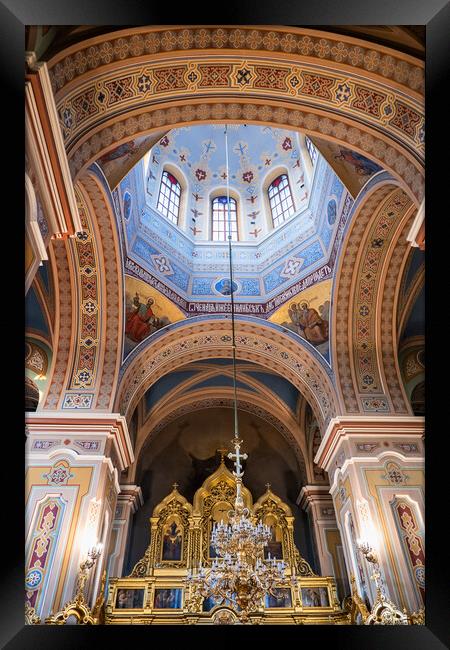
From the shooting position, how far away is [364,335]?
11.5 metres

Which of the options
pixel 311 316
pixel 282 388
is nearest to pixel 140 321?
pixel 311 316

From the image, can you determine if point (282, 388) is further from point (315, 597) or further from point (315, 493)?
point (315, 597)

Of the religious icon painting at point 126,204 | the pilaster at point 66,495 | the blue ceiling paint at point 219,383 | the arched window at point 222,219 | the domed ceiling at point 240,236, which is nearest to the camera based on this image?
the pilaster at point 66,495

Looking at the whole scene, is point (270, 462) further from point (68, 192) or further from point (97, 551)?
point (68, 192)

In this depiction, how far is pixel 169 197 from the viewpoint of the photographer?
47.0 feet

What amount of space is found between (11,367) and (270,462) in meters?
14.6

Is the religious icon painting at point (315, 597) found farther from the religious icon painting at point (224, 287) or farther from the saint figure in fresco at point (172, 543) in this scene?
the religious icon painting at point (224, 287)

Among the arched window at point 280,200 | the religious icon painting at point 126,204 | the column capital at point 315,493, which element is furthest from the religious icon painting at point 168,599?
the arched window at point 280,200

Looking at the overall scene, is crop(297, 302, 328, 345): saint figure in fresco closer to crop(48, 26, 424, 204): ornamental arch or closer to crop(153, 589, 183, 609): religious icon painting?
crop(48, 26, 424, 204): ornamental arch

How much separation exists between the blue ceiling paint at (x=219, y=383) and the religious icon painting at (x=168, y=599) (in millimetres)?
5581

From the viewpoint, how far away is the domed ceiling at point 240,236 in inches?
465

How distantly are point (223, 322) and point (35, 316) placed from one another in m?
4.38

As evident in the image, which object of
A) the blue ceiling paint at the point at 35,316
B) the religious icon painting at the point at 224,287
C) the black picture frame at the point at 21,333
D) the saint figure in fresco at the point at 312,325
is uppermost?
the religious icon painting at the point at 224,287

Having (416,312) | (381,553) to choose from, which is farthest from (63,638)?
(416,312)
